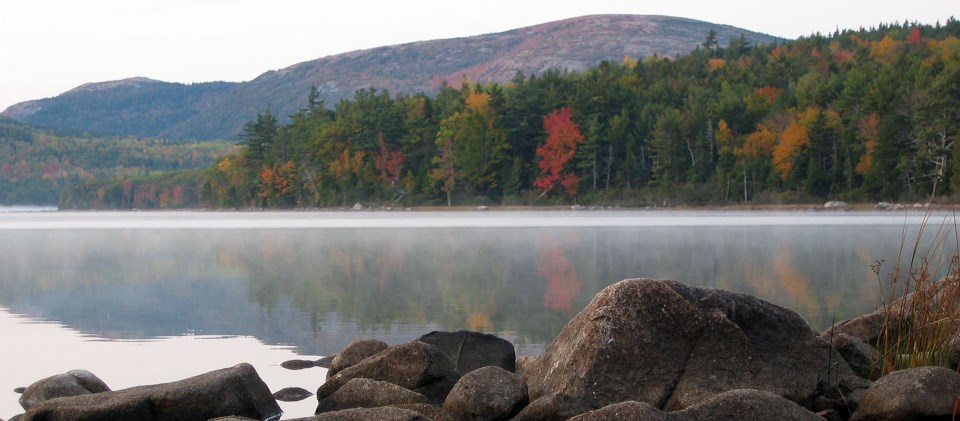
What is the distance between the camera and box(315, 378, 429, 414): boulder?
820 centimetres

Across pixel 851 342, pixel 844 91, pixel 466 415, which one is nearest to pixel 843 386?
pixel 851 342

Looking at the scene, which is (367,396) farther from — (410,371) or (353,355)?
(353,355)

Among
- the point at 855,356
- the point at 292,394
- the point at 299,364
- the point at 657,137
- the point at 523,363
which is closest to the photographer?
the point at 855,356

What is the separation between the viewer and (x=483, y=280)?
19625mm

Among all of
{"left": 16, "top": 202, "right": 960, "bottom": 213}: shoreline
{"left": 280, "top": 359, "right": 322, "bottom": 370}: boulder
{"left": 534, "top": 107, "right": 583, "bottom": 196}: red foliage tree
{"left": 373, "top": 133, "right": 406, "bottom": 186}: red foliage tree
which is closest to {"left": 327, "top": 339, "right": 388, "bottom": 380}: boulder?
{"left": 280, "top": 359, "right": 322, "bottom": 370}: boulder

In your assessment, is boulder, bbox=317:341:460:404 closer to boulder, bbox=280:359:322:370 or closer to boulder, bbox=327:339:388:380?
boulder, bbox=327:339:388:380

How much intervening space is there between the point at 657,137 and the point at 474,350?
3547 inches

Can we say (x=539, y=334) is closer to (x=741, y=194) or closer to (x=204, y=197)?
(x=741, y=194)

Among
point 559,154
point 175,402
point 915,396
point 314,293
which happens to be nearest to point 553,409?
point 915,396

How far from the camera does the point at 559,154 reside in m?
102

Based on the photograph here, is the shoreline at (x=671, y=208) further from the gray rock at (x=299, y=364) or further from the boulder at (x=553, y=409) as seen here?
the boulder at (x=553, y=409)

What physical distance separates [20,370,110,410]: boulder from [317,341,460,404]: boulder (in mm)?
1885

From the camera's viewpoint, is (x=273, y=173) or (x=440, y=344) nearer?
(x=440, y=344)

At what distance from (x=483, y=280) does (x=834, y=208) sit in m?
70.0
